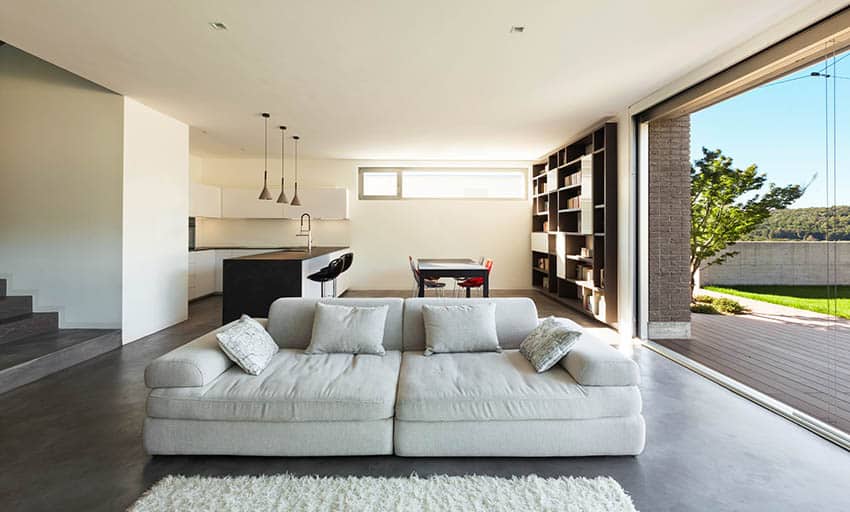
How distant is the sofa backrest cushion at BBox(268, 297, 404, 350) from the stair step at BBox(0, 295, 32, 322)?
316 centimetres

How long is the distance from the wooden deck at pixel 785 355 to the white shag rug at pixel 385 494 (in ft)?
6.49

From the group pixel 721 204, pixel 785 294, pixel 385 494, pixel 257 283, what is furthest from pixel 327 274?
pixel 785 294

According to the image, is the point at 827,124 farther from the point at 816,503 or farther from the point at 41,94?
the point at 41,94

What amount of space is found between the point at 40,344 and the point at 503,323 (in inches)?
169

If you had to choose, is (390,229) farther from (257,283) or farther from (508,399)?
(508,399)

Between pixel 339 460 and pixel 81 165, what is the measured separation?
4.38 m

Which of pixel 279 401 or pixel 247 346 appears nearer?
pixel 279 401

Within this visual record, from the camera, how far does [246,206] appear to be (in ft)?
26.6

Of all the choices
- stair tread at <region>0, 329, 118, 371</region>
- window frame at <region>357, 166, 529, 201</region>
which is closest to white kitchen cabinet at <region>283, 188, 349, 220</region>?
window frame at <region>357, 166, 529, 201</region>

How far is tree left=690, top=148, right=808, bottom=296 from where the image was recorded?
558 centimetres

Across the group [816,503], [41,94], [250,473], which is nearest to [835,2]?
[816,503]

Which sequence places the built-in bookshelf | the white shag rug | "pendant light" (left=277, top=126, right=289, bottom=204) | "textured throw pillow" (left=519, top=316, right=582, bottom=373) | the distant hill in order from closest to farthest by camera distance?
the white shag rug
"textured throw pillow" (left=519, top=316, right=582, bottom=373)
the distant hill
the built-in bookshelf
"pendant light" (left=277, top=126, right=289, bottom=204)

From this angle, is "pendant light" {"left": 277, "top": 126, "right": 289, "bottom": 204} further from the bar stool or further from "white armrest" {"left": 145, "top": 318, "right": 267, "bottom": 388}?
"white armrest" {"left": 145, "top": 318, "right": 267, "bottom": 388}

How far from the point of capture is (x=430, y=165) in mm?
8617
